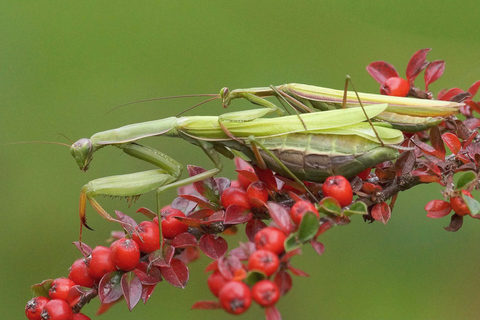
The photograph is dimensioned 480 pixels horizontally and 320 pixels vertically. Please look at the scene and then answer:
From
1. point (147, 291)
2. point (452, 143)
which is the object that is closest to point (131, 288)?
point (147, 291)

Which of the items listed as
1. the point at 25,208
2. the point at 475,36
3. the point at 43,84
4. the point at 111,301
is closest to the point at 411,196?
the point at 475,36

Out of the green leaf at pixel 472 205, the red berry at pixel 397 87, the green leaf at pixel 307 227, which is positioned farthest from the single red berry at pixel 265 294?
the red berry at pixel 397 87

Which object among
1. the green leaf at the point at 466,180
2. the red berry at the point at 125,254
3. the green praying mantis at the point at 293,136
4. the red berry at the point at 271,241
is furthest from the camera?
the green praying mantis at the point at 293,136

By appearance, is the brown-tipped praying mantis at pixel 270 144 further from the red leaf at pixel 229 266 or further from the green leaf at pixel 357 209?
the red leaf at pixel 229 266

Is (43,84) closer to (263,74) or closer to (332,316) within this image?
(263,74)

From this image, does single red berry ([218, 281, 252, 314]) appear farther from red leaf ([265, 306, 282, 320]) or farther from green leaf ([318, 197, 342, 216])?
green leaf ([318, 197, 342, 216])

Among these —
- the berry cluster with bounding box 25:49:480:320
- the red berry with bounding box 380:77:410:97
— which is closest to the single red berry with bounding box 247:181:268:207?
the berry cluster with bounding box 25:49:480:320
